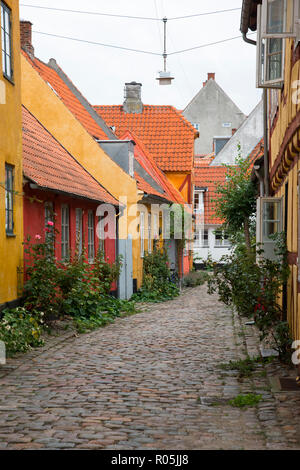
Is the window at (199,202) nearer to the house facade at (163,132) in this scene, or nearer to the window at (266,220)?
the house facade at (163,132)

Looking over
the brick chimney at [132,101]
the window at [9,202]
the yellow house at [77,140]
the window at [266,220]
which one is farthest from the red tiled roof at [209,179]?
the window at [9,202]

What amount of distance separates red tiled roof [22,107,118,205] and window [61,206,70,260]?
0.61m

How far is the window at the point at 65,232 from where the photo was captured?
15016 millimetres

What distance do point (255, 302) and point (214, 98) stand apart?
43246 millimetres

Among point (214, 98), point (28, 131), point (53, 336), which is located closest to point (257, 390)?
point (53, 336)

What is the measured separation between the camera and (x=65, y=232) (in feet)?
50.1

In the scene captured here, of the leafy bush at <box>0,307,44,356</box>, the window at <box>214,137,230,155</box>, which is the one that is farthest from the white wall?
the leafy bush at <box>0,307,44,356</box>

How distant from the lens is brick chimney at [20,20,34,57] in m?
22.1

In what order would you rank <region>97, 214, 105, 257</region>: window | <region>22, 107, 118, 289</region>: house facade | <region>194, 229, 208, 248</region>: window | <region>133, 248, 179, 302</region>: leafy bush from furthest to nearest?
<region>194, 229, 208, 248</region>: window, <region>133, 248, 179, 302</region>: leafy bush, <region>97, 214, 105, 257</region>: window, <region>22, 107, 118, 289</region>: house facade

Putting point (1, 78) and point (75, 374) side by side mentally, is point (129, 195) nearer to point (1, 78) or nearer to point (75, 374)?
point (1, 78)

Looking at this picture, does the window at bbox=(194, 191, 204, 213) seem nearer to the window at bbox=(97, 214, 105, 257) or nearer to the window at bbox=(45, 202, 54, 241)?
the window at bbox=(97, 214, 105, 257)

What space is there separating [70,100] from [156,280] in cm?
688

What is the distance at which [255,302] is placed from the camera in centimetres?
892

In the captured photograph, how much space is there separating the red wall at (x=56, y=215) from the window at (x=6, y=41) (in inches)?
81.2
